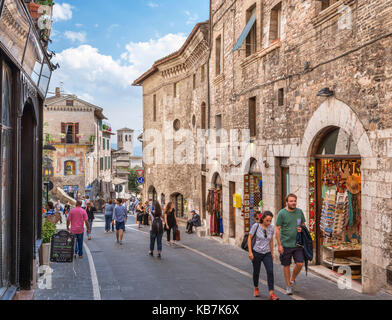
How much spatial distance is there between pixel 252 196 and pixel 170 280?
6817 mm

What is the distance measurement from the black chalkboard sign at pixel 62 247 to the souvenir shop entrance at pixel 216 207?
32.4ft

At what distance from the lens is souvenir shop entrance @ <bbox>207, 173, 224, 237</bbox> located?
61.6ft

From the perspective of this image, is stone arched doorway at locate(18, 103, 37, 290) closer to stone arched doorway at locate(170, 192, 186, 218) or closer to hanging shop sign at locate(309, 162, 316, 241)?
hanging shop sign at locate(309, 162, 316, 241)

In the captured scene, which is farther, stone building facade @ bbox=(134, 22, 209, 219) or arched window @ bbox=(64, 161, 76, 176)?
arched window @ bbox=(64, 161, 76, 176)

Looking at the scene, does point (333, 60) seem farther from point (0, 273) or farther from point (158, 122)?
point (158, 122)

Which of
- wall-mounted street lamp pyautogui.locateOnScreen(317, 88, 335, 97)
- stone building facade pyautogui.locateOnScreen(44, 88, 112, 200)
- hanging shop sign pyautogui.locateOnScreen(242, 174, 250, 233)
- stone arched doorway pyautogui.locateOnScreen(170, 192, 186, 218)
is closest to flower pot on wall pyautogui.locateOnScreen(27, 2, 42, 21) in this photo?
wall-mounted street lamp pyautogui.locateOnScreen(317, 88, 335, 97)

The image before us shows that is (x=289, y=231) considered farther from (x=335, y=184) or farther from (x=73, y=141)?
(x=73, y=141)

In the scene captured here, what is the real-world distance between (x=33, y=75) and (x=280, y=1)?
6979 mm

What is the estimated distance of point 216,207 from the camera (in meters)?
19.0

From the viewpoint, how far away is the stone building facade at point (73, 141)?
150 ft

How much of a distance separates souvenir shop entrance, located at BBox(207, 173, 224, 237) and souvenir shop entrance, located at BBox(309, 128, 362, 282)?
837cm

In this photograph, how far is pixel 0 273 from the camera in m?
6.18

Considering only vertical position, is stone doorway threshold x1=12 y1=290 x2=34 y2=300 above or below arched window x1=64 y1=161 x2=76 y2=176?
below
